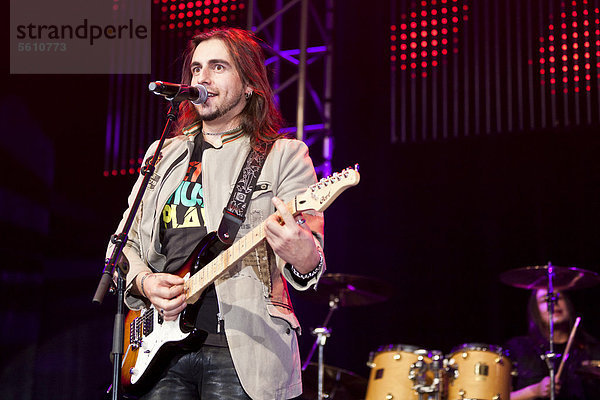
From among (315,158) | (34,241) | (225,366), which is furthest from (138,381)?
(315,158)

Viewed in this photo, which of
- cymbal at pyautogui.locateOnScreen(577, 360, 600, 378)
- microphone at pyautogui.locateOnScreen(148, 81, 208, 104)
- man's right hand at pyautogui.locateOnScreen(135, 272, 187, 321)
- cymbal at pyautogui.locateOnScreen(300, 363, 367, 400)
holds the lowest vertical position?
cymbal at pyautogui.locateOnScreen(300, 363, 367, 400)

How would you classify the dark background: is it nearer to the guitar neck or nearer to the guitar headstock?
the guitar neck

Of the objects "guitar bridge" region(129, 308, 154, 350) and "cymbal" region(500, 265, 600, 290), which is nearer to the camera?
"guitar bridge" region(129, 308, 154, 350)

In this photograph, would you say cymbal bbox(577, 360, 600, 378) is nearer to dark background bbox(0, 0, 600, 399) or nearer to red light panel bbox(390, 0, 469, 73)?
dark background bbox(0, 0, 600, 399)

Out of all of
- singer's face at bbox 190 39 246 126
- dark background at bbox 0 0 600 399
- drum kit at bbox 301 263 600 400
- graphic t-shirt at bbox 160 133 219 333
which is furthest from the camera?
dark background at bbox 0 0 600 399

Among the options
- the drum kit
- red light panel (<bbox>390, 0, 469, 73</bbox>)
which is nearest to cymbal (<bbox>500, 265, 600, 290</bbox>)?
the drum kit

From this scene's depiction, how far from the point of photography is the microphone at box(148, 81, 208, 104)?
2.65 meters

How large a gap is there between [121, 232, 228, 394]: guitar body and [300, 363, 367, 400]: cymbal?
296 cm

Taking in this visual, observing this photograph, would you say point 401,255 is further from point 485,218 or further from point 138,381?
point 138,381

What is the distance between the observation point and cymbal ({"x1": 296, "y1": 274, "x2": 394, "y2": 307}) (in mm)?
5801

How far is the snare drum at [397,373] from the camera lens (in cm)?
563

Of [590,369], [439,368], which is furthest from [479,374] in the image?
[590,369]

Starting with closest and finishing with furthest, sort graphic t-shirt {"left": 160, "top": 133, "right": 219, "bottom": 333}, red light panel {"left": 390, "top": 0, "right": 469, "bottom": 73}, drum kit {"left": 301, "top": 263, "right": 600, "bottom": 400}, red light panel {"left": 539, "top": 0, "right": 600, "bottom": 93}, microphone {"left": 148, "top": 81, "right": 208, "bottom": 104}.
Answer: microphone {"left": 148, "top": 81, "right": 208, "bottom": 104}, graphic t-shirt {"left": 160, "top": 133, "right": 219, "bottom": 333}, drum kit {"left": 301, "top": 263, "right": 600, "bottom": 400}, red light panel {"left": 539, "top": 0, "right": 600, "bottom": 93}, red light panel {"left": 390, "top": 0, "right": 469, "bottom": 73}

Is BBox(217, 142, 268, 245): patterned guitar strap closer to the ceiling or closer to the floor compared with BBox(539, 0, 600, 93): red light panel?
closer to the floor
